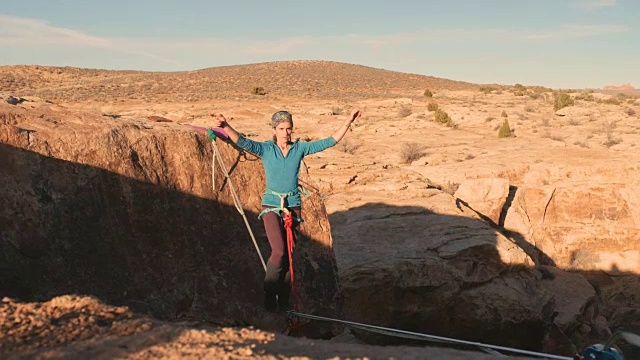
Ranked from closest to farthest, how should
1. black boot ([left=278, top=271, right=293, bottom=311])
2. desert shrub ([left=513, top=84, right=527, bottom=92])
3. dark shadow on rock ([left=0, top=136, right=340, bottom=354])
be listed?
1. dark shadow on rock ([left=0, top=136, right=340, bottom=354])
2. black boot ([left=278, top=271, right=293, bottom=311])
3. desert shrub ([left=513, top=84, right=527, bottom=92])

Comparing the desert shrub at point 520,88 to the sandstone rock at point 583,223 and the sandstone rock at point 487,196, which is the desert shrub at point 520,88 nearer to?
the sandstone rock at point 583,223

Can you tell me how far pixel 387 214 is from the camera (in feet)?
33.9

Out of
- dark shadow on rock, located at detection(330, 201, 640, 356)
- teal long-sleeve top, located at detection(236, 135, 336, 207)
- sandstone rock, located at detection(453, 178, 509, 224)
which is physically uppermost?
teal long-sleeve top, located at detection(236, 135, 336, 207)

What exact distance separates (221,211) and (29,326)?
267 centimetres

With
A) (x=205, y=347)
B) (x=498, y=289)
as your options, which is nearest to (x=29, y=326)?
(x=205, y=347)

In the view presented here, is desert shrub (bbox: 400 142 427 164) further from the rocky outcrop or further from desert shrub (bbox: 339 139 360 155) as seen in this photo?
the rocky outcrop

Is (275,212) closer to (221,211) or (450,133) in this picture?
(221,211)

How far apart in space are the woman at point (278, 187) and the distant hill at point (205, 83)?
3028cm

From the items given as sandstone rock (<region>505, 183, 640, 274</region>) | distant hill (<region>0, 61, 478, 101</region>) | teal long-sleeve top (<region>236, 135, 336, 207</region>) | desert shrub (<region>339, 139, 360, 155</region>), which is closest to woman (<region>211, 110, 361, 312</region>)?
teal long-sleeve top (<region>236, 135, 336, 207</region>)

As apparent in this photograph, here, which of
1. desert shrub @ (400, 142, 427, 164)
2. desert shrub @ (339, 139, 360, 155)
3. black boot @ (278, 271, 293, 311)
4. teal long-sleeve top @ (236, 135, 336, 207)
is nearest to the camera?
teal long-sleeve top @ (236, 135, 336, 207)

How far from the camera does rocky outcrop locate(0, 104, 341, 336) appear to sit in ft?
14.0

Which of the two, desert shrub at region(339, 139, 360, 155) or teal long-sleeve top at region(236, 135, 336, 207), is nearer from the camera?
teal long-sleeve top at region(236, 135, 336, 207)

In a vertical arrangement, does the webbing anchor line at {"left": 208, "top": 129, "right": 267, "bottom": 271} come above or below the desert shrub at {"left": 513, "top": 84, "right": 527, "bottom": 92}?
below

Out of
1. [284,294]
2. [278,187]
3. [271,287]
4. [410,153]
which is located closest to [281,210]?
[278,187]
